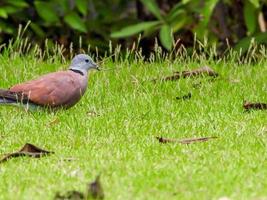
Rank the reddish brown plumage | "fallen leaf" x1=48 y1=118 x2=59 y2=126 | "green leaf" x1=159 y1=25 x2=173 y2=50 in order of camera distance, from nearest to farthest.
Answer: "fallen leaf" x1=48 y1=118 x2=59 y2=126, the reddish brown plumage, "green leaf" x1=159 y1=25 x2=173 y2=50

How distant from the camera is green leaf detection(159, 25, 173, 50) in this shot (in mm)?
10236

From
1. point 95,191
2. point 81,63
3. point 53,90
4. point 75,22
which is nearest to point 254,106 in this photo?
point 81,63

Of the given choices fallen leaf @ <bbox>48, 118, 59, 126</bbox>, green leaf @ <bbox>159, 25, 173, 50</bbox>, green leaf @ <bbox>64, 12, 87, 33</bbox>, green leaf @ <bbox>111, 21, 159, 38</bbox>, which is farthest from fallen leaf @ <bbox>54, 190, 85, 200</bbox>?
green leaf @ <bbox>64, 12, 87, 33</bbox>

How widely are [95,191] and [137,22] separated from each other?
22.6 ft

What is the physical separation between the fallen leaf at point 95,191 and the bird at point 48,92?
2.32 m

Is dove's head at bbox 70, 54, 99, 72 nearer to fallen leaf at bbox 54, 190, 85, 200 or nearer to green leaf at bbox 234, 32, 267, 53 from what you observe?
fallen leaf at bbox 54, 190, 85, 200

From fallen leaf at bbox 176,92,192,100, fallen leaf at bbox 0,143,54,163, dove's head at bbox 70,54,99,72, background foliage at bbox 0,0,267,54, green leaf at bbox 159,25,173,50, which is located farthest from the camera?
background foliage at bbox 0,0,267,54

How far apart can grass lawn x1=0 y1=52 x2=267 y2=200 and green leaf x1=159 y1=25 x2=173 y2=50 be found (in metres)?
0.87

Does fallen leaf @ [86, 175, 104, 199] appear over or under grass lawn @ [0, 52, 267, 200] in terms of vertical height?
under

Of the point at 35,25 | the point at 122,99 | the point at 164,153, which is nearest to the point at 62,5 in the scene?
the point at 35,25

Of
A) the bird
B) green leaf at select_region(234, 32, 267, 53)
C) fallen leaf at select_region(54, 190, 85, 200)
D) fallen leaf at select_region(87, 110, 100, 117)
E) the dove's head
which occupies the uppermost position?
green leaf at select_region(234, 32, 267, 53)

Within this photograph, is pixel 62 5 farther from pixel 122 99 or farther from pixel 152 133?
pixel 152 133

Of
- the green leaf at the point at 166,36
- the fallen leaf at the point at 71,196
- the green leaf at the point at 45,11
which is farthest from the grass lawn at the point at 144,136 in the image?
the green leaf at the point at 45,11

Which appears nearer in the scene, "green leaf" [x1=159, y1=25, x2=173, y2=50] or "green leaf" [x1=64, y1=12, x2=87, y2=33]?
"green leaf" [x1=159, y1=25, x2=173, y2=50]
